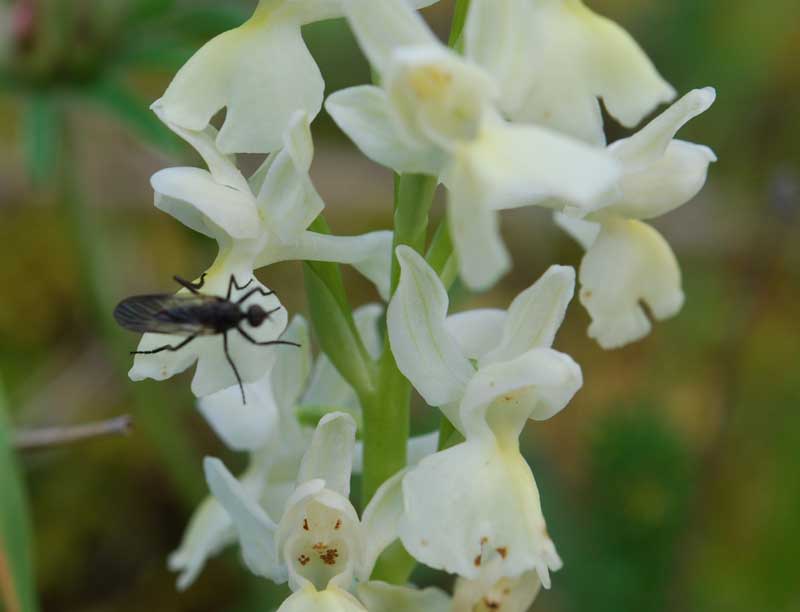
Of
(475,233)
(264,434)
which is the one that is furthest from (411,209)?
(264,434)

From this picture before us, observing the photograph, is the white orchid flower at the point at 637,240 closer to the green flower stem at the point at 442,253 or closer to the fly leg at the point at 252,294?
the green flower stem at the point at 442,253

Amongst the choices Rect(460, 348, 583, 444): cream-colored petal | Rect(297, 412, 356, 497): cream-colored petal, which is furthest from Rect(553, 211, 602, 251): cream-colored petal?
Rect(297, 412, 356, 497): cream-colored petal

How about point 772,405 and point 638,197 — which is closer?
point 638,197

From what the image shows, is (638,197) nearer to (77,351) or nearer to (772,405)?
(772,405)

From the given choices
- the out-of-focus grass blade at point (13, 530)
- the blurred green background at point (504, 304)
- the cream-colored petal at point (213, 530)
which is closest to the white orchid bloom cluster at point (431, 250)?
the cream-colored petal at point (213, 530)

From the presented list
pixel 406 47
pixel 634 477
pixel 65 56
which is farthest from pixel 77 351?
pixel 406 47

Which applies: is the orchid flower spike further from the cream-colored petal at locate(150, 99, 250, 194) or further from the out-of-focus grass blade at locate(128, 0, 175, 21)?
the out-of-focus grass blade at locate(128, 0, 175, 21)
